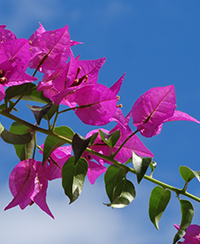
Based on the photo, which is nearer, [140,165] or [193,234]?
[140,165]

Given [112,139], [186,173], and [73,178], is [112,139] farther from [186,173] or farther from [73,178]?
[186,173]

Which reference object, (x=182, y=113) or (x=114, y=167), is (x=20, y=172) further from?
(x=182, y=113)

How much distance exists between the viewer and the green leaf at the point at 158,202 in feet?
2.37

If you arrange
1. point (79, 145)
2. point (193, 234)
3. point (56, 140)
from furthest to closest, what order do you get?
point (193, 234)
point (56, 140)
point (79, 145)

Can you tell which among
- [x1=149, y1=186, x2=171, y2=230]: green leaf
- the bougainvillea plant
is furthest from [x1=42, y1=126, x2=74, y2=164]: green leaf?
[x1=149, y1=186, x2=171, y2=230]: green leaf

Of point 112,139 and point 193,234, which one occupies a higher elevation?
point 112,139

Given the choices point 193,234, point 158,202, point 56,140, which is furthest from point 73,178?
point 193,234

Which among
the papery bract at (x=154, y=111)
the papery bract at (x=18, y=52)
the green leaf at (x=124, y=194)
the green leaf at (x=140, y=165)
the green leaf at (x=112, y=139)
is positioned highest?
the papery bract at (x=18, y=52)

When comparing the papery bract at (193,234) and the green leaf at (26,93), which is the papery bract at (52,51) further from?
the papery bract at (193,234)

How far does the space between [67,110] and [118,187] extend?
0.17 metres

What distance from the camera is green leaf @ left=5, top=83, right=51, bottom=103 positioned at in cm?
62

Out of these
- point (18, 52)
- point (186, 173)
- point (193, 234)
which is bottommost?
point (193, 234)

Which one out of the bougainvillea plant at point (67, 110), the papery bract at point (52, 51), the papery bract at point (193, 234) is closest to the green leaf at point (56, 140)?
the bougainvillea plant at point (67, 110)

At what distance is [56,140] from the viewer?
654 mm
